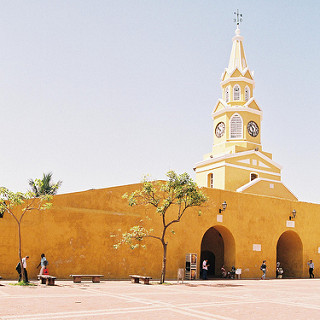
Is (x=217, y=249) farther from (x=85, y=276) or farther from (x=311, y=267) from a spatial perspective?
(x=85, y=276)

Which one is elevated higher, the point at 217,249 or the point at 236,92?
the point at 236,92

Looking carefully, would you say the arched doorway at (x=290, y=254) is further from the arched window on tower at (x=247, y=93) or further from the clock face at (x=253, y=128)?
the arched window on tower at (x=247, y=93)

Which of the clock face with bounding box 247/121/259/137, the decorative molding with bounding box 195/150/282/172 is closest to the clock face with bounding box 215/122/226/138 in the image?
the clock face with bounding box 247/121/259/137

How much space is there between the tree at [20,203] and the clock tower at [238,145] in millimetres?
17890

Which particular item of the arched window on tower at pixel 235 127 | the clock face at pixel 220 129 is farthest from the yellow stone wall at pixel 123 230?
the clock face at pixel 220 129

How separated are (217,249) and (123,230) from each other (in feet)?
28.7

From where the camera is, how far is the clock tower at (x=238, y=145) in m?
32.2

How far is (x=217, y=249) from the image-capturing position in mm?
A: 25609

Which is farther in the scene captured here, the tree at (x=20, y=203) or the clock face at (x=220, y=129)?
the clock face at (x=220, y=129)

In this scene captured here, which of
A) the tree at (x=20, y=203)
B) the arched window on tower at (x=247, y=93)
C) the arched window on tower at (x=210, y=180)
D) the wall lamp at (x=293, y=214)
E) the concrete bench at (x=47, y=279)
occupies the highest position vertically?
the arched window on tower at (x=247, y=93)

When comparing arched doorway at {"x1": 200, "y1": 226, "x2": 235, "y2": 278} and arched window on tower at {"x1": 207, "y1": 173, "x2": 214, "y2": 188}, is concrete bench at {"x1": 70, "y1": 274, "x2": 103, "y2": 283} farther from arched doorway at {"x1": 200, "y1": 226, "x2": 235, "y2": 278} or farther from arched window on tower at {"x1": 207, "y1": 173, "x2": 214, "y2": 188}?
arched window on tower at {"x1": 207, "y1": 173, "x2": 214, "y2": 188}

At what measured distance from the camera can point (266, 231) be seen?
24.7 meters

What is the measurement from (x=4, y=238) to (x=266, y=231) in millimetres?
15230

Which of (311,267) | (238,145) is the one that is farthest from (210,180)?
(311,267)
